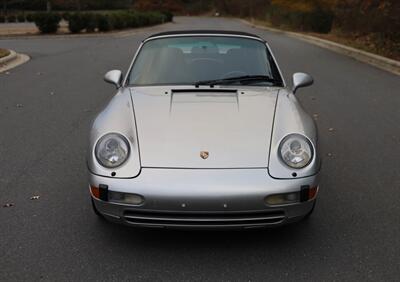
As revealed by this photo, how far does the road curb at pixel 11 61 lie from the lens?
520 inches

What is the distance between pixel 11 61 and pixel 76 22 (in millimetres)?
16681

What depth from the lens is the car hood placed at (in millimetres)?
3352

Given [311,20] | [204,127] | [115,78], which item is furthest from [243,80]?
[311,20]

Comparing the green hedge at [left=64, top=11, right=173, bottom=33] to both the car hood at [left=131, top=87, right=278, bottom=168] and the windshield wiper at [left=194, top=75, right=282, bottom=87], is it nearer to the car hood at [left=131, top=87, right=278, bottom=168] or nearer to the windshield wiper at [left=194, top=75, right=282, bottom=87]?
the windshield wiper at [left=194, top=75, right=282, bottom=87]

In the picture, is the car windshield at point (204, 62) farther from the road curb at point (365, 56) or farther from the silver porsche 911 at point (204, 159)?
the road curb at point (365, 56)

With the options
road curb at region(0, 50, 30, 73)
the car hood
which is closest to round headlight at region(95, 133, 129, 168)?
the car hood

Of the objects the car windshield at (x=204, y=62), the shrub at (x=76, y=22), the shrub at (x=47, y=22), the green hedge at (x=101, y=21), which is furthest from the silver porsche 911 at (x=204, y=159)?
the green hedge at (x=101, y=21)

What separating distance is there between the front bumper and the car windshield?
57.9 inches

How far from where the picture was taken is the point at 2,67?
43.2 ft

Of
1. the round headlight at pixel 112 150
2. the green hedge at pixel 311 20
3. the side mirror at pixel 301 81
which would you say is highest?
the side mirror at pixel 301 81

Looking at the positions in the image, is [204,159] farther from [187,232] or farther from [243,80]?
[243,80]

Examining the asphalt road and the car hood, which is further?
the car hood

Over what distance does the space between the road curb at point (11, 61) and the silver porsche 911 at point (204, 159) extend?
9.97m

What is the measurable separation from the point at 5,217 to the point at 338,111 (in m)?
5.67
